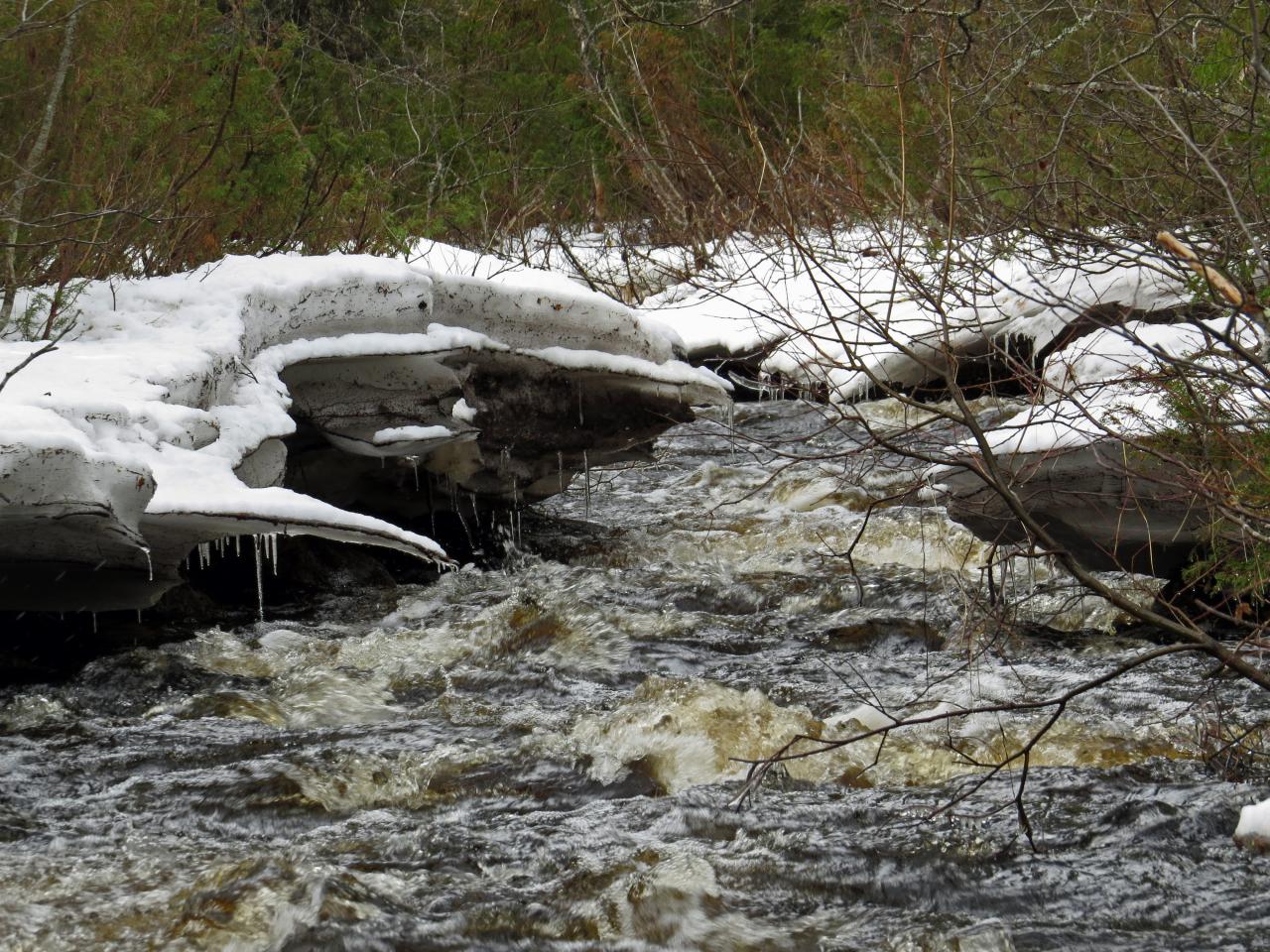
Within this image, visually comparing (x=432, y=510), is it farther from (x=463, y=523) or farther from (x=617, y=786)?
(x=617, y=786)

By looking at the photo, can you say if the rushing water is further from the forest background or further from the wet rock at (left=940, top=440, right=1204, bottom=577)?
the forest background

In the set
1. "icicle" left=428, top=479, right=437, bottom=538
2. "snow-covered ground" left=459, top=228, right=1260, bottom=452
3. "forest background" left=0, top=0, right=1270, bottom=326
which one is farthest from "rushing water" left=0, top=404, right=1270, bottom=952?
"forest background" left=0, top=0, right=1270, bottom=326

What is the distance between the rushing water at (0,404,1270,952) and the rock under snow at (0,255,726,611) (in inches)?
25.9

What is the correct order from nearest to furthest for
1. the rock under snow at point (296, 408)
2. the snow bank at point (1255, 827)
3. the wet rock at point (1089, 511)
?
1. the snow bank at point (1255, 827)
2. the rock under snow at point (296, 408)
3. the wet rock at point (1089, 511)

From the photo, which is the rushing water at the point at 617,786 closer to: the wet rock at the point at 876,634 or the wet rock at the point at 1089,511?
the wet rock at the point at 876,634

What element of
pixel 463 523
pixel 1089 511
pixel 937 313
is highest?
pixel 937 313

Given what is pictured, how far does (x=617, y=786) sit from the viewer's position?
407 centimetres

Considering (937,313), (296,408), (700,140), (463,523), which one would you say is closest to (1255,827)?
(937,313)

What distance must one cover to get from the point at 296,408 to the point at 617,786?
3.03m

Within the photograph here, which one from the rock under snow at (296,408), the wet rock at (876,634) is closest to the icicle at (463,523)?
the rock under snow at (296,408)

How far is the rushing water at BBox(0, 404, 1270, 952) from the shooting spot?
313cm

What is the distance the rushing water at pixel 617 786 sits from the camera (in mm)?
3127

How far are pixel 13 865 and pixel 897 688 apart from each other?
3.03 metres

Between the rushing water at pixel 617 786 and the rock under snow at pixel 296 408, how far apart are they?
0.66 meters
